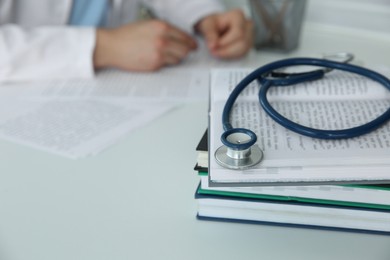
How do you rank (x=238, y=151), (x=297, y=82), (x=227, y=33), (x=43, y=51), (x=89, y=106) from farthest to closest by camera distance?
1. (x=227, y=33)
2. (x=43, y=51)
3. (x=89, y=106)
4. (x=297, y=82)
5. (x=238, y=151)

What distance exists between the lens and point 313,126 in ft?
1.70

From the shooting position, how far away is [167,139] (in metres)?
0.71

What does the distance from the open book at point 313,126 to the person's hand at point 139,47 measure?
0.30 metres

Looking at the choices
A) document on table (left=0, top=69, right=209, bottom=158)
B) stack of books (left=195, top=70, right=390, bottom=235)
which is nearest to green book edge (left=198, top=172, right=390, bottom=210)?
stack of books (left=195, top=70, right=390, bottom=235)

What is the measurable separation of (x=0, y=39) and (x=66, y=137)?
0.31 m

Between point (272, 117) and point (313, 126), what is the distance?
0.05 metres

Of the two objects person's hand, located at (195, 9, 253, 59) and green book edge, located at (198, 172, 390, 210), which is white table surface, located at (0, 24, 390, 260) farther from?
person's hand, located at (195, 9, 253, 59)

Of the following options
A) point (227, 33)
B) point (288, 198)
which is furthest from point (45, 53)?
point (288, 198)

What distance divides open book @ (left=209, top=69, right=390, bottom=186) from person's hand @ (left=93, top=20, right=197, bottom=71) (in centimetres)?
30

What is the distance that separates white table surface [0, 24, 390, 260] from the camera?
1.61 feet

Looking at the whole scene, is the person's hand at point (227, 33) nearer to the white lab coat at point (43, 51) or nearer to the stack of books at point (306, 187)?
the white lab coat at point (43, 51)

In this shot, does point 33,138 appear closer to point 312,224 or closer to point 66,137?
point 66,137

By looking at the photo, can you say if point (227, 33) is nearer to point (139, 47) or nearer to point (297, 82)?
point (139, 47)

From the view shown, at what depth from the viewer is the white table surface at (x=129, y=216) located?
49 cm
